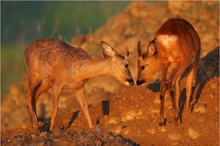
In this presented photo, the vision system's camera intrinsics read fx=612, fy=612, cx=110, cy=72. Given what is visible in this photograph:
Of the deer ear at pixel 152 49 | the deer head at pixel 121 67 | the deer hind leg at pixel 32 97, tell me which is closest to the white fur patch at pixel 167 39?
the deer ear at pixel 152 49

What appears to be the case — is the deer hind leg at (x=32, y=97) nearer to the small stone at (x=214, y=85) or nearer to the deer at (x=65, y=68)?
the deer at (x=65, y=68)

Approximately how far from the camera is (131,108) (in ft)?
39.5

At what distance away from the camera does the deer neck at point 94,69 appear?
11.1 meters

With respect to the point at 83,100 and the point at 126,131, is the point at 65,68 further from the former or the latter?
the point at 126,131

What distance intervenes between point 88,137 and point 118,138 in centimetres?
53

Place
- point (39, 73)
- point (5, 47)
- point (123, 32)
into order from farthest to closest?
point (5, 47) → point (123, 32) → point (39, 73)

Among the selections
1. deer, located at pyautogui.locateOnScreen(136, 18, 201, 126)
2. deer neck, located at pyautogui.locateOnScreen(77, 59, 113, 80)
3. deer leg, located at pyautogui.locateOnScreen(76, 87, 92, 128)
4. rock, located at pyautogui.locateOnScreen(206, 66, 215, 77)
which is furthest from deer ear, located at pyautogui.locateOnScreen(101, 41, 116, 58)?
rock, located at pyautogui.locateOnScreen(206, 66, 215, 77)

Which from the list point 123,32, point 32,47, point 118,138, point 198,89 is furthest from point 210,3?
point 118,138

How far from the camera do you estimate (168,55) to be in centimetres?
1101

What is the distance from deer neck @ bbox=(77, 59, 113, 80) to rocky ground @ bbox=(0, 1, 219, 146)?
1.01 meters

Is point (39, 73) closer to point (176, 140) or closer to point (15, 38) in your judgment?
point (176, 140)

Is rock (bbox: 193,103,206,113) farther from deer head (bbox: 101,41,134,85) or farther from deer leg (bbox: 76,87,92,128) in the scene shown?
deer leg (bbox: 76,87,92,128)

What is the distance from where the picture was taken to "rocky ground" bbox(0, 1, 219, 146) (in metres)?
10.8

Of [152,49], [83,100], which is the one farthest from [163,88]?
[83,100]
